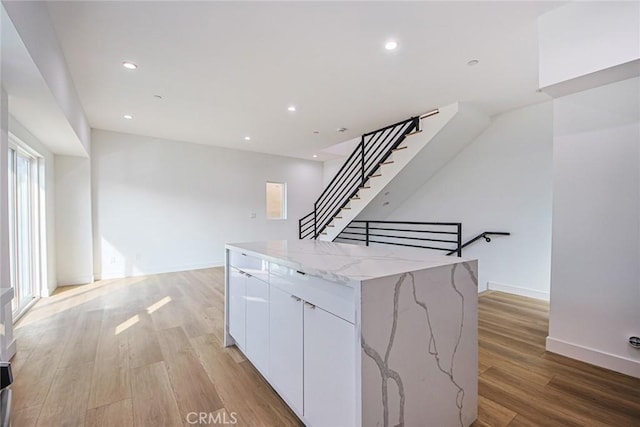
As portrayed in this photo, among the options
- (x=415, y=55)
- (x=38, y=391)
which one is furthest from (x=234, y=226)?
(x=415, y=55)

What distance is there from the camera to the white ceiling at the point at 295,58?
1991 millimetres

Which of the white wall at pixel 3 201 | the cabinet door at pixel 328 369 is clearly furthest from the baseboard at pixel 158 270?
the cabinet door at pixel 328 369

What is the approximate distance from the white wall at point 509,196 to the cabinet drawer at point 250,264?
3.74 m

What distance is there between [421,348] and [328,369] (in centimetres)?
43

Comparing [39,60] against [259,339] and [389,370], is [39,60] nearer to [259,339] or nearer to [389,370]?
[259,339]

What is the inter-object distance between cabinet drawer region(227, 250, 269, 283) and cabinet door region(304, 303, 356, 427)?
52 centimetres

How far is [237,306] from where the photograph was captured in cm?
226

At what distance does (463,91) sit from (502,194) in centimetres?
174

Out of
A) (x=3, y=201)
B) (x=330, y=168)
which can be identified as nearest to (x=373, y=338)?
(x=3, y=201)

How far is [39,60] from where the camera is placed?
1.83 metres

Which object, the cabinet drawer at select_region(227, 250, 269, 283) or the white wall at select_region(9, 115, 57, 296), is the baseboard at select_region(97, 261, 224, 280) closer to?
the white wall at select_region(9, 115, 57, 296)

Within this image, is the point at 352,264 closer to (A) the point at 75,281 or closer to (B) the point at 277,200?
(A) the point at 75,281

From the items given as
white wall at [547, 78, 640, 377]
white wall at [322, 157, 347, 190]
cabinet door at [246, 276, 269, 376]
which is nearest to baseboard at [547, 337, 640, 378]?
white wall at [547, 78, 640, 377]

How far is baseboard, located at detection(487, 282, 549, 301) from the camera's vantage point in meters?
3.68
